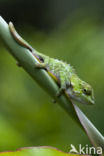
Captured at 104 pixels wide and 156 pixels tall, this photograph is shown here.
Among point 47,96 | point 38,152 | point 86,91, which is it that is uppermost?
point 47,96

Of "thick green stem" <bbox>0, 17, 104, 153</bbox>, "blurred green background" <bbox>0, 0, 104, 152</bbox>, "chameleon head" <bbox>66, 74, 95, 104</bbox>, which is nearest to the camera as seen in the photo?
"thick green stem" <bbox>0, 17, 104, 153</bbox>

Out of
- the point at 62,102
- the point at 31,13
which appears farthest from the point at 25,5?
the point at 62,102

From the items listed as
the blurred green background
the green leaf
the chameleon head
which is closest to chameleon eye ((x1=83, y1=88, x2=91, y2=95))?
the chameleon head

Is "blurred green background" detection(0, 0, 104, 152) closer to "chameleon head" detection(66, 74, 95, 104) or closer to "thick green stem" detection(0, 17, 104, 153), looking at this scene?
"chameleon head" detection(66, 74, 95, 104)

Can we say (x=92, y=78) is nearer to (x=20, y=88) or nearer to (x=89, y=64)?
(x=89, y=64)

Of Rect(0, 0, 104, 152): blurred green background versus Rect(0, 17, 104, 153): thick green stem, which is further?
Rect(0, 0, 104, 152): blurred green background

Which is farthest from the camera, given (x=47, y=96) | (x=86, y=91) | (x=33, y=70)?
(x=47, y=96)

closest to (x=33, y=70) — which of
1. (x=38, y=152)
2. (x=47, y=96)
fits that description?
(x=38, y=152)

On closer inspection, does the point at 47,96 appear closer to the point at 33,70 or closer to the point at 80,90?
the point at 80,90

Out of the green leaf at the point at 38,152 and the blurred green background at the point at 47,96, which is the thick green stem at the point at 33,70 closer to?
the green leaf at the point at 38,152

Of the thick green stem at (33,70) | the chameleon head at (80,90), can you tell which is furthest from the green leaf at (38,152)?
the chameleon head at (80,90)
